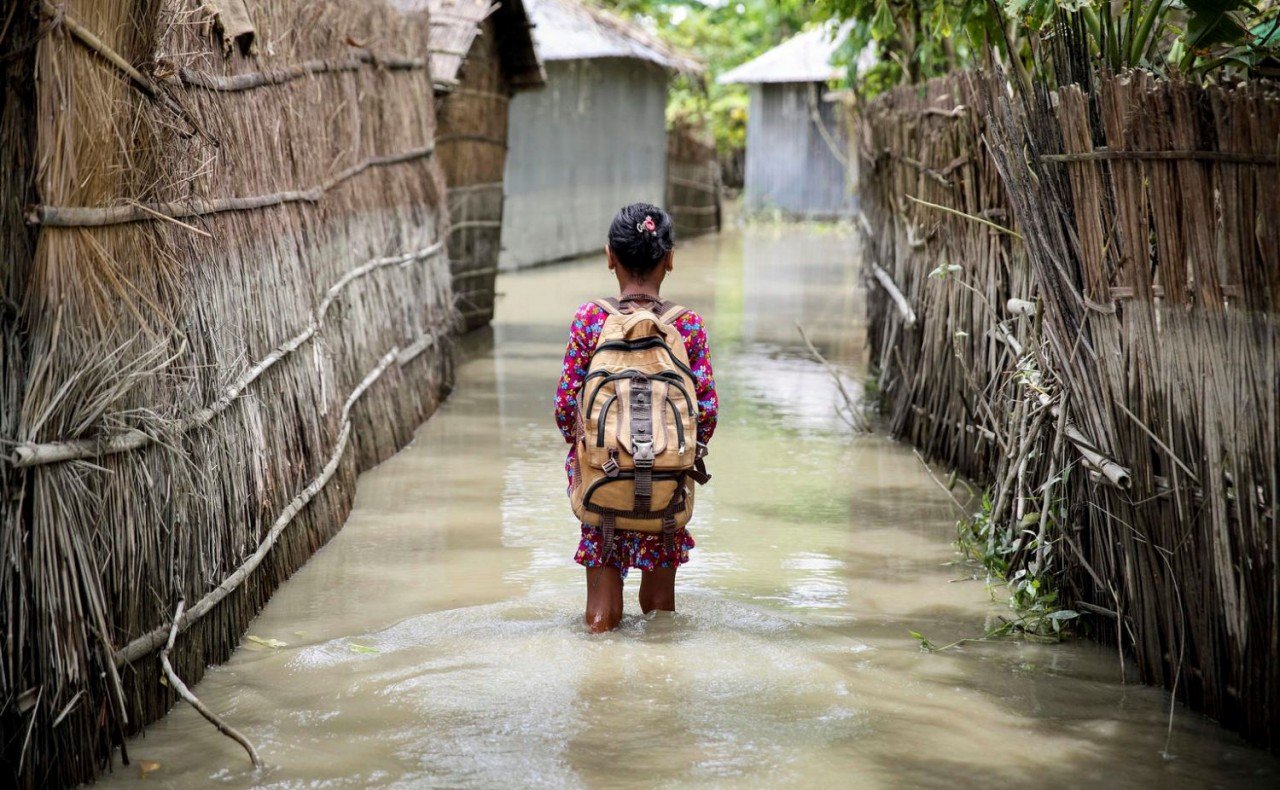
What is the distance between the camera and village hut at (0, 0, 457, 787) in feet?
9.90

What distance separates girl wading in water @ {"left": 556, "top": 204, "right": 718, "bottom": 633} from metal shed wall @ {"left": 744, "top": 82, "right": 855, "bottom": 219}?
20.6 metres

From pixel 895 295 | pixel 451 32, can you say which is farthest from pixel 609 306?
pixel 451 32

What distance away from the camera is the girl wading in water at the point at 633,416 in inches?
148

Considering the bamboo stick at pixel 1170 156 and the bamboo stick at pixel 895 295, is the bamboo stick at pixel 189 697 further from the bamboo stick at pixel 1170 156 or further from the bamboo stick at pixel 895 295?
the bamboo stick at pixel 895 295

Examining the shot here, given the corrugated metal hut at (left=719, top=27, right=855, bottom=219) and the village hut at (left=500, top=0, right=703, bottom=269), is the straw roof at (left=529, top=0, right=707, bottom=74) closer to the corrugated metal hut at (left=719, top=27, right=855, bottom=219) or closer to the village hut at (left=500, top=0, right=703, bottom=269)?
the village hut at (left=500, top=0, right=703, bottom=269)

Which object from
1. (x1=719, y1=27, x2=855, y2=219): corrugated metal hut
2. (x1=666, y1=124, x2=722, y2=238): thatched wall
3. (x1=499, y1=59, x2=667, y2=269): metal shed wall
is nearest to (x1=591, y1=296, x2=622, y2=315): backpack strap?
(x1=499, y1=59, x2=667, y2=269): metal shed wall

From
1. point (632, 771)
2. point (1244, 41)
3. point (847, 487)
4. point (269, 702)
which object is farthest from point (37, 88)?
point (847, 487)

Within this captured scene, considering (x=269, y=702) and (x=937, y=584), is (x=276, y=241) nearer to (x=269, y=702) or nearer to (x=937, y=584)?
(x=269, y=702)

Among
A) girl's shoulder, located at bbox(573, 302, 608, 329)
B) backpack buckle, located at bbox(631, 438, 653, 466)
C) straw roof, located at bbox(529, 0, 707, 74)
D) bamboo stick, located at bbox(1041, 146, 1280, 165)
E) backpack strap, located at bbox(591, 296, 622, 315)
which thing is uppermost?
straw roof, located at bbox(529, 0, 707, 74)

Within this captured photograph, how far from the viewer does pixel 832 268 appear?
17516mm

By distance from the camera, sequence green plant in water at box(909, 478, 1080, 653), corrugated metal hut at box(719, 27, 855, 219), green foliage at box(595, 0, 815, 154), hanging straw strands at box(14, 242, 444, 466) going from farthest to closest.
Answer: green foliage at box(595, 0, 815, 154) < corrugated metal hut at box(719, 27, 855, 219) < green plant in water at box(909, 478, 1080, 653) < hanging straw strands at box(14, 242, 444, 466)

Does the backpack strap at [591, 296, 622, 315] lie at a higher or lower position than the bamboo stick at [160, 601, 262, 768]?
higher

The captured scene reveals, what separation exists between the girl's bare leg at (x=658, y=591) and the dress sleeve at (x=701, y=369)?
0.45 metres

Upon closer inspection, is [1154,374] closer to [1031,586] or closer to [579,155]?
[1031,586]
